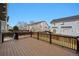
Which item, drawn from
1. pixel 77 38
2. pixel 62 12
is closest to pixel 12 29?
pixel 62 12

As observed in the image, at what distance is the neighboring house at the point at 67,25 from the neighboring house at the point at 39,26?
0.63 feet

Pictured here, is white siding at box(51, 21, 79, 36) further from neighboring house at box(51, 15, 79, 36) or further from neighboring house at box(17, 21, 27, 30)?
neighboring house at box(17, 21, 27, 30)

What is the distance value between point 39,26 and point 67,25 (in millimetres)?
794

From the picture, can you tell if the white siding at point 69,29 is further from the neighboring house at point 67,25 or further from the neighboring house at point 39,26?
the neighboring house at point 39,26

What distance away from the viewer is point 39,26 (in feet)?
16.4

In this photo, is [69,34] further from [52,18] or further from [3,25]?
[3,25]

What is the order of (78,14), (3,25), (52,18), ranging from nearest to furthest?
(78,14), (52,18), (3,25)

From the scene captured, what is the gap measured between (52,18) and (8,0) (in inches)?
43.9

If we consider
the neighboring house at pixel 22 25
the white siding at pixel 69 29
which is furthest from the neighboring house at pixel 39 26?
the white siding at pixel 69 29

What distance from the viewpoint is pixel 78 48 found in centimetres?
464

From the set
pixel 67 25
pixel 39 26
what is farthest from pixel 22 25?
pixel 67 25

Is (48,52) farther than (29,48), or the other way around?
(29,48)

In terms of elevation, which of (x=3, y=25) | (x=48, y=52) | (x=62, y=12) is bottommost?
(x=48, y=52)

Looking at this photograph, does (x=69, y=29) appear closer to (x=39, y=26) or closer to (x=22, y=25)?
(x=39, y=26)
